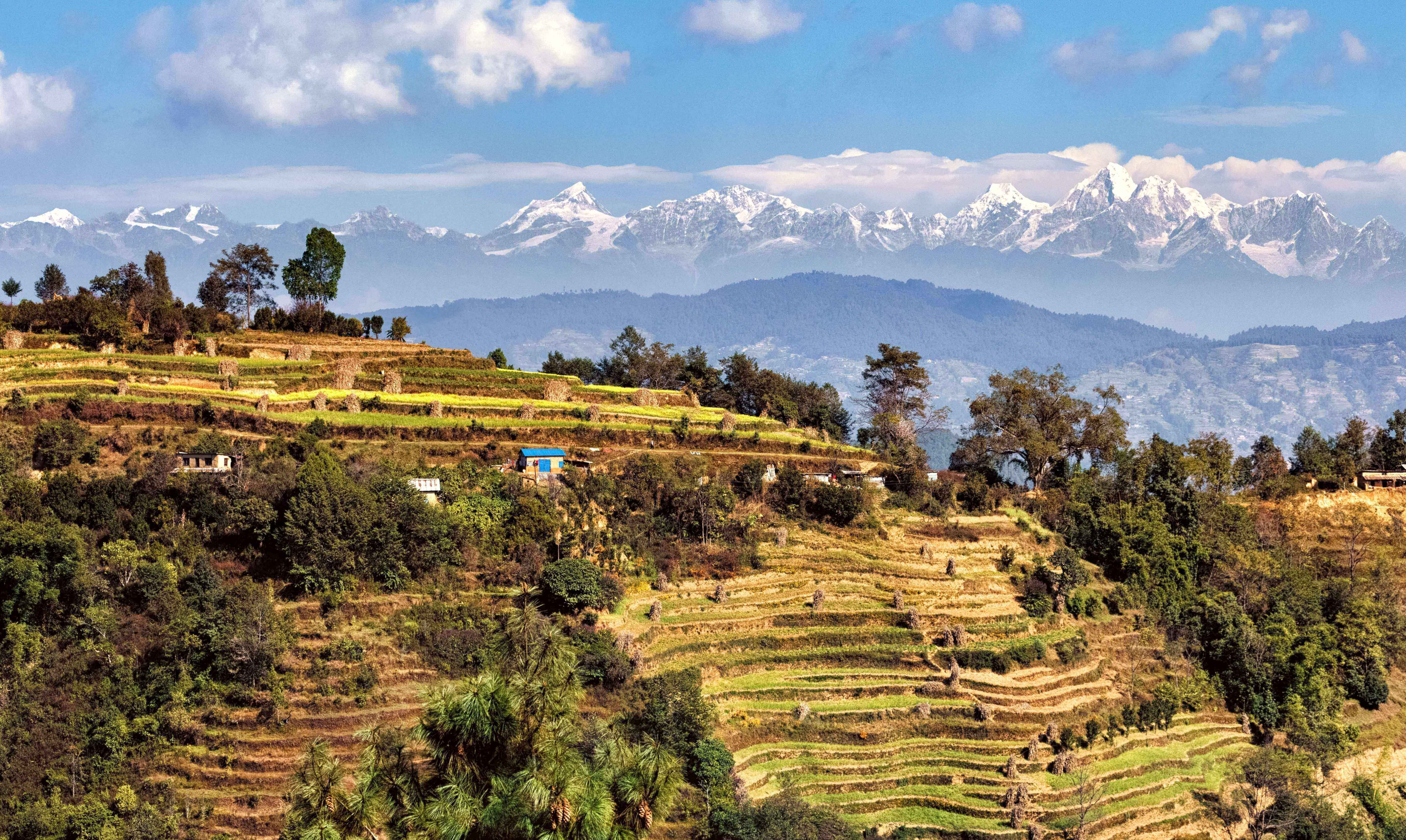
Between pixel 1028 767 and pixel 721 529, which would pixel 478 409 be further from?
pixel 1028 767

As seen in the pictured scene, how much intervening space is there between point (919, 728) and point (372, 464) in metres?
22.5

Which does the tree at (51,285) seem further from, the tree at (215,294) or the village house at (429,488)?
the village house at (429,488)

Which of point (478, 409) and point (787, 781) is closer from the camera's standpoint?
point (787, 781)

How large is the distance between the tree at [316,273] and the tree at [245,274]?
1.24 meters

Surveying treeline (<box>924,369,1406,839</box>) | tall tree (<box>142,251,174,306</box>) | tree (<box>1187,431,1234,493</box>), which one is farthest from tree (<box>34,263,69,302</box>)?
tree (<box>1187,431,1234,493</box>)

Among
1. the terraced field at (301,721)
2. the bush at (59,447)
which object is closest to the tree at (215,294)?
the bush at (59,447)

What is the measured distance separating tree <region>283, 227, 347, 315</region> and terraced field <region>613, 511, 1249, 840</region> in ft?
108

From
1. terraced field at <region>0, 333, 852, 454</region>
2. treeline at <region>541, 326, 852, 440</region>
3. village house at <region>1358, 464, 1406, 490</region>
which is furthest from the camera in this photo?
treeline at <region>541, 326, 852, 440</region>

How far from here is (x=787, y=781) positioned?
35.8 metres

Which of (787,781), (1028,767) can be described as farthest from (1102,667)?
(787,781)

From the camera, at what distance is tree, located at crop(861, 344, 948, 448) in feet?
223

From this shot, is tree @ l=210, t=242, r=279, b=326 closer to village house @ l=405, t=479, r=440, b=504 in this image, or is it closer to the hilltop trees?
the hilltop trees

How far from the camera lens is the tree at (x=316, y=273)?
214ft

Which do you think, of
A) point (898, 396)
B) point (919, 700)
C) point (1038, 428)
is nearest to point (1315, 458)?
point (1038, 428)
